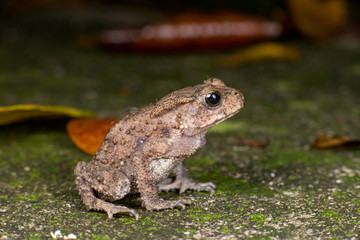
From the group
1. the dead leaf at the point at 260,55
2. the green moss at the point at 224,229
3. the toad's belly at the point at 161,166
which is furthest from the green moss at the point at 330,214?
the dead leaf at the point at 260,55

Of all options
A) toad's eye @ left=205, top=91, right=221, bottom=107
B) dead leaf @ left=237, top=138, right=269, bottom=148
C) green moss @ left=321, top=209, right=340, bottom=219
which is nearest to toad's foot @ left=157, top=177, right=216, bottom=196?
toad's eye @ left=205, top=91, right=221, bottom=107

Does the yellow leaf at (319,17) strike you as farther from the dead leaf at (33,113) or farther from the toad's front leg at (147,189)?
the toad's front leg at (147,189)

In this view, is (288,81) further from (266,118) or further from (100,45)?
(100,45)

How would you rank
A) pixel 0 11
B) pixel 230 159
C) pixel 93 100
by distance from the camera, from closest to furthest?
pixel 230 159 < pixel 93 100 < pixel 0 11

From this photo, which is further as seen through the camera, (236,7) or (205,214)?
(236,7)

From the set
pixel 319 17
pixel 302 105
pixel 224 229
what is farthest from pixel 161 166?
pixel 319 17

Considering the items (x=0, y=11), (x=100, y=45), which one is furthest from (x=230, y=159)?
(x=0, y=11)

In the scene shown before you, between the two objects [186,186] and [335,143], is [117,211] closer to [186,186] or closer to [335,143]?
[186,186]

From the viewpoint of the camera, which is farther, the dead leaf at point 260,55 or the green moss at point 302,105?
the dead leaf at point 260,55
